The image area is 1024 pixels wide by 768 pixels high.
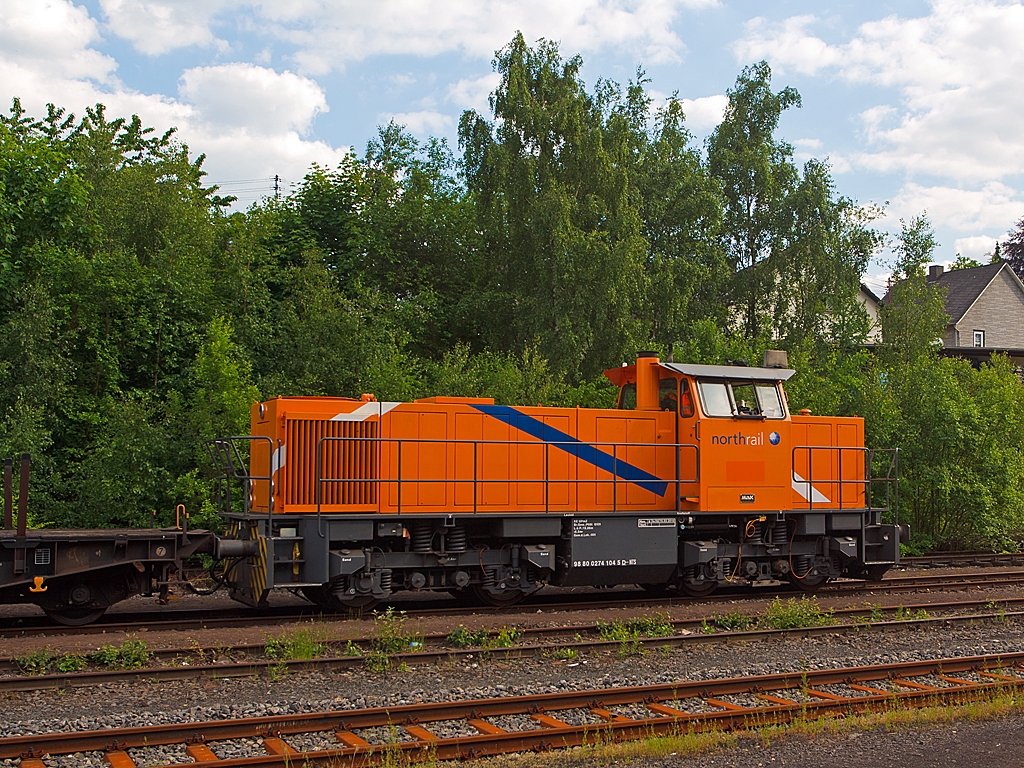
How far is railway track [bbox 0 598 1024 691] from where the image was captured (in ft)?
26.4

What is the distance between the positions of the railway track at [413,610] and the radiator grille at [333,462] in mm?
1512

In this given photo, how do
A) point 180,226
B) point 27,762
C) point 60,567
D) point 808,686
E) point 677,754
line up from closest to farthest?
1. point 27,762
2. point 677,754
3. point 808,686
4. point 60,567
5. point 180,226

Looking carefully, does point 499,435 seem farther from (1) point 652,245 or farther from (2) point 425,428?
(1) point 652,245

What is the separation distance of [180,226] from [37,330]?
5700 millimetres

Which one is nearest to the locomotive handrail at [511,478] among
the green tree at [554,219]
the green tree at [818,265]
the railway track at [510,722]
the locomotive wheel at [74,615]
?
the locomotive wheel at [74,615]

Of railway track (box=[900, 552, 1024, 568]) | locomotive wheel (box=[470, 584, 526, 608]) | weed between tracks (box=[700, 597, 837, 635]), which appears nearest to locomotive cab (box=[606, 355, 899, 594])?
weed between tracks (box=[700, 597, 837, 635])

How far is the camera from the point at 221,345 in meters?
17.1

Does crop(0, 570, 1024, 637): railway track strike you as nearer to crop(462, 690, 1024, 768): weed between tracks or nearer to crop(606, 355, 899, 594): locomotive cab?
crop(606, 355, 899, 594): locomotive cab

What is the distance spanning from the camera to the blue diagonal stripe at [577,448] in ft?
40.9

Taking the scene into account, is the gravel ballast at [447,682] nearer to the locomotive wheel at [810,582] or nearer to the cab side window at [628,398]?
the locomotive wheel at [810,582]

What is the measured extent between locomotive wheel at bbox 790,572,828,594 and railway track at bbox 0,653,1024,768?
17.5 ft

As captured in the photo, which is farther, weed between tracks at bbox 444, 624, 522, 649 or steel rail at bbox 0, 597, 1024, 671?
weed between tracks at bbox 444, 624, 522, 649

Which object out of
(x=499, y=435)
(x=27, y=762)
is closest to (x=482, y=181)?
(x=499, y=435)

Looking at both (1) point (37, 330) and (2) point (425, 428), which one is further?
(1) point (37, 330)
